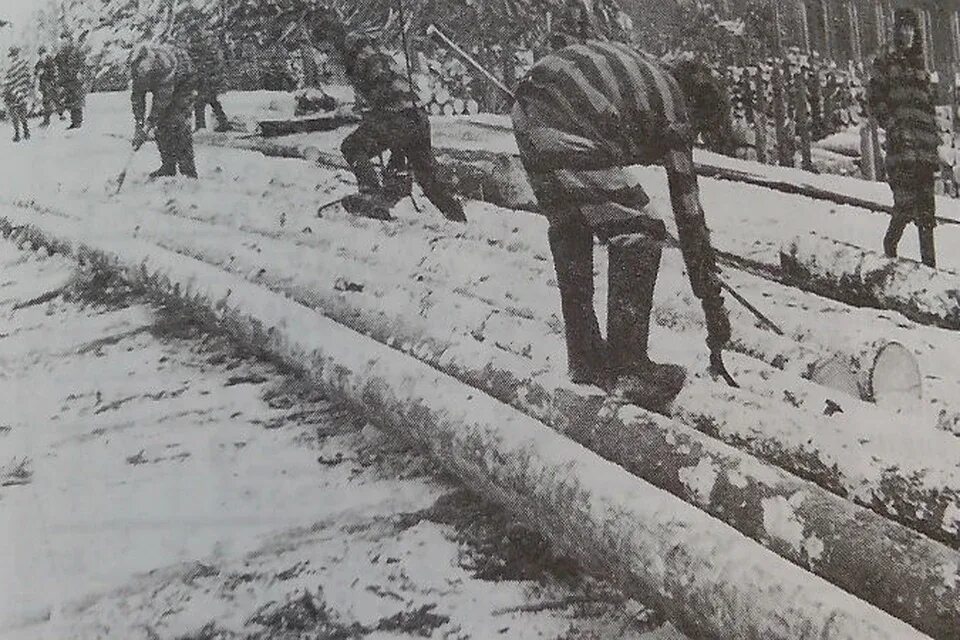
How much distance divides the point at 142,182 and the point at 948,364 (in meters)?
1.89

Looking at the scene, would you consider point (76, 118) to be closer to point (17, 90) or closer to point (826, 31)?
point (17, 90)

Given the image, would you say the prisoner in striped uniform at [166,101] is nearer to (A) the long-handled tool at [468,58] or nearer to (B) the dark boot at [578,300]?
(A) the long-handled tool at [468,58]

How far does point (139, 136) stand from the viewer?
239 centimetres

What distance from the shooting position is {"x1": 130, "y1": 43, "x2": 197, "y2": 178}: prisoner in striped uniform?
232 cm

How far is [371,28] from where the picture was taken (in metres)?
2.31

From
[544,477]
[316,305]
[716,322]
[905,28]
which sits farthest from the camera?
[316,305]

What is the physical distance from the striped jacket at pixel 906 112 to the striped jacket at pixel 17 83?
2.03 m

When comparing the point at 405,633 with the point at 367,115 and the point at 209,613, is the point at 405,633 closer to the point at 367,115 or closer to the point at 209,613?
the point at 209,613

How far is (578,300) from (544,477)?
397mm

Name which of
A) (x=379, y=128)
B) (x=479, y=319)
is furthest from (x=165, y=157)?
(x=479, y=319)

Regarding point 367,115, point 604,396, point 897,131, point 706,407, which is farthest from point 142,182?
point 897,131

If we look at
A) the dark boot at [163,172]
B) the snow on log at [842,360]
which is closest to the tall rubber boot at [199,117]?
the dark boot at [163,172]

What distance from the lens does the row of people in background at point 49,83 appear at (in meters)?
2.32

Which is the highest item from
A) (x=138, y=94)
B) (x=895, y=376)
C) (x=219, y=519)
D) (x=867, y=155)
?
(x=138, y=94)
